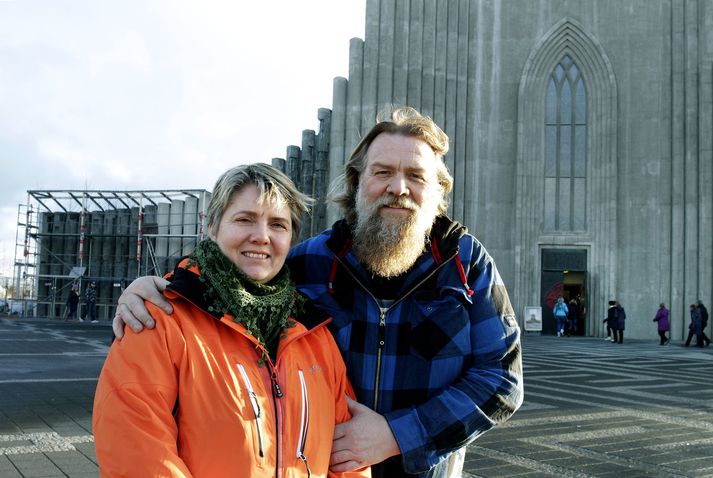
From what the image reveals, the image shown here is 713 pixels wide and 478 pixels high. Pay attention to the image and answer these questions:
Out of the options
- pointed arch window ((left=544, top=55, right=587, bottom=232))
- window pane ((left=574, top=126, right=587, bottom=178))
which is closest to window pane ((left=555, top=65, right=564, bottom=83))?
pointed arch window ((left=544, top=55, right=587, bottom=232))

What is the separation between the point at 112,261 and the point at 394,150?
28632 mm

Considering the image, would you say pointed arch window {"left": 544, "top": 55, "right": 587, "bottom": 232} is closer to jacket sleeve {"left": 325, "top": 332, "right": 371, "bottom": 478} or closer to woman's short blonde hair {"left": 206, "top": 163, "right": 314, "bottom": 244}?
jacket sleeve {"left": 325, "top": 332, "right": 371, "bottom": 478}

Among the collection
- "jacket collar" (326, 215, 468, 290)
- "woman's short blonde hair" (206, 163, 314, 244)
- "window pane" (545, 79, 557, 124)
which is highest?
"window pane" (545, 79, 557, 124)

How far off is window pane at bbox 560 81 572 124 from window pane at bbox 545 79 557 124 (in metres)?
0.28

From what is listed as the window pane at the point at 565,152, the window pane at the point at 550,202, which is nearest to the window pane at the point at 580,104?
the window pane at the point at 565,152

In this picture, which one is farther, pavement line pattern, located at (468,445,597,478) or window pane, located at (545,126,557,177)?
window pane, located at (545,126,557,177)

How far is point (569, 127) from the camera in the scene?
2650cm

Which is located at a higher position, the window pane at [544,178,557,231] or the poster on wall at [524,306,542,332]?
the window pane at [544,178,557,231]

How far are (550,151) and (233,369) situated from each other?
26.1 metres

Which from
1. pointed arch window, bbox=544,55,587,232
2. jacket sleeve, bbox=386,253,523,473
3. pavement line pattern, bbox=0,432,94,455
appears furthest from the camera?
pointed arch window, bbox=544,55,587,232

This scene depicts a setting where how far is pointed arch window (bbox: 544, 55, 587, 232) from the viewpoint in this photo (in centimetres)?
2616

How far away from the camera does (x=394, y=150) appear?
2555mm

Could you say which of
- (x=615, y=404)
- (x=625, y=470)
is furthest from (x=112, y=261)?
(x=625, y=470)

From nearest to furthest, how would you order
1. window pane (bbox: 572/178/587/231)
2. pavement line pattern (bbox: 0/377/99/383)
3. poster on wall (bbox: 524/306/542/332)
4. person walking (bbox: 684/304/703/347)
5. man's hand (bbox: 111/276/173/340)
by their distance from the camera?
man's hand (bbox: 111/276/173/340), pavement line pattern (bbox: 0/377/99/383), person walking (bbox: 684/304/703/347), poster on wall (bbox: 524/306/542/332), window pane (bbox: 572/178/587/231)
